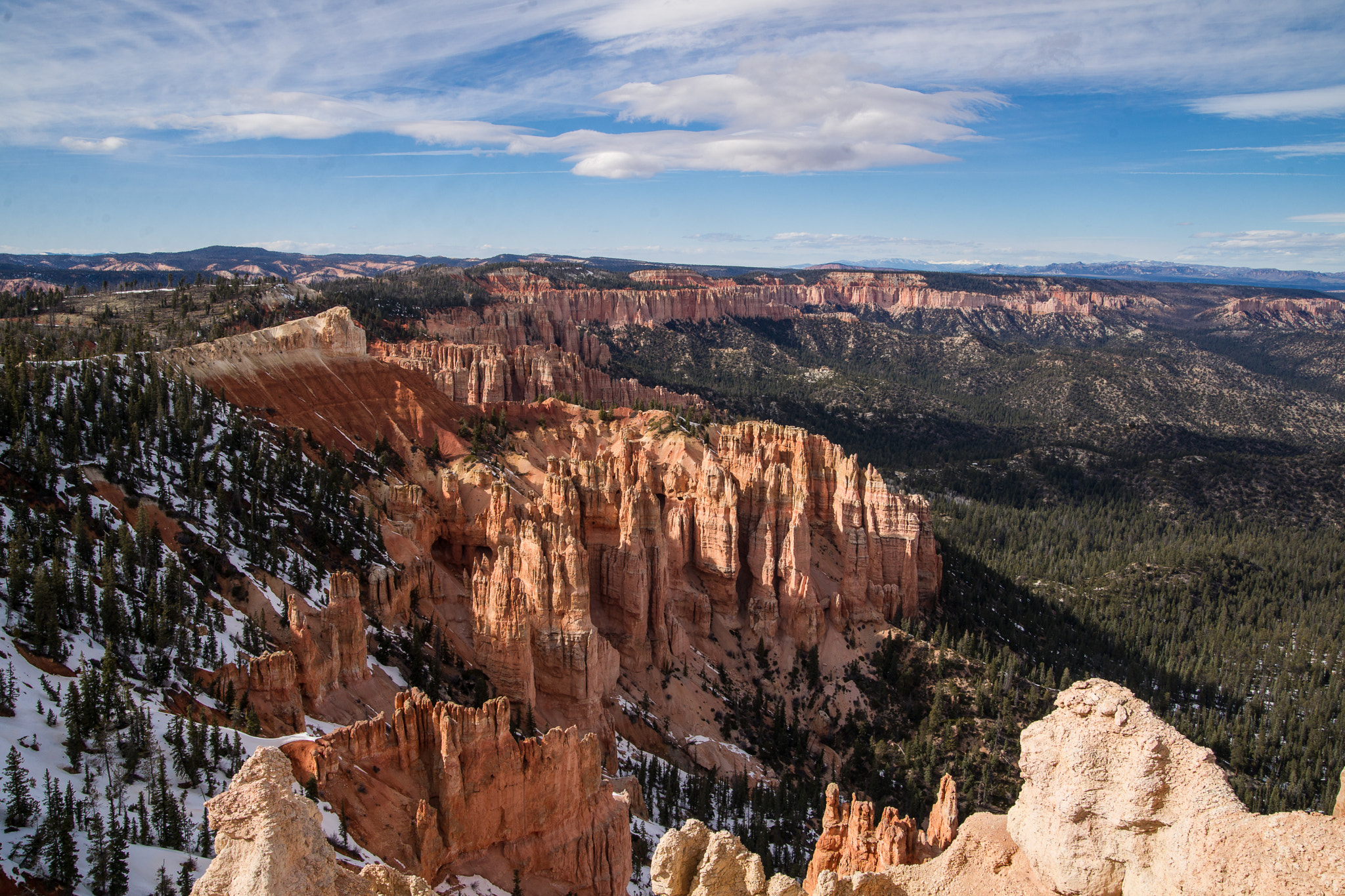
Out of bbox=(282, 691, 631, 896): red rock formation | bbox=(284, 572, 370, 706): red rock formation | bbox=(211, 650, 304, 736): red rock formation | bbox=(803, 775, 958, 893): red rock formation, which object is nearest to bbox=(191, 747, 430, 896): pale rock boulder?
bbox=(282, 691, 631, 896): red rock formation

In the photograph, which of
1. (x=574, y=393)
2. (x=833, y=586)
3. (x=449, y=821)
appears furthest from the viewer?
(x=574, y=393)

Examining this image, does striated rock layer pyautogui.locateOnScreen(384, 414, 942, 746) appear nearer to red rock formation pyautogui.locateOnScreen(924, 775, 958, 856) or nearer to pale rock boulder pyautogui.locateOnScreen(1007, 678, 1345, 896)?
red rock formation pyautogui.locateOnScreen(924, 775, 958, 856)

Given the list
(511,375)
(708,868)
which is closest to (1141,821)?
(708,868)

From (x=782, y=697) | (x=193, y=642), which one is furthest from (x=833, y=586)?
(x=193, y=642)

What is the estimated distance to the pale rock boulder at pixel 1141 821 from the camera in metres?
8.77

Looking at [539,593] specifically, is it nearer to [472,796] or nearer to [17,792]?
[472,796]

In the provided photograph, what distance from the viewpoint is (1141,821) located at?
1083cm

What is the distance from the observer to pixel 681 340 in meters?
187

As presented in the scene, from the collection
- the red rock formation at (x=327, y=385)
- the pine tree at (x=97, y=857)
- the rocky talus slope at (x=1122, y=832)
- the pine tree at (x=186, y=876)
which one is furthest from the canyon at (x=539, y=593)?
the rocky talus slope at (x=1122, y=832)

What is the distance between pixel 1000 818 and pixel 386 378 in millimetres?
51144

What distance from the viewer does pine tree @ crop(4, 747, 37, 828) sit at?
48.8 ft

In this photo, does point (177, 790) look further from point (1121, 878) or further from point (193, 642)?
point (1121, 878)

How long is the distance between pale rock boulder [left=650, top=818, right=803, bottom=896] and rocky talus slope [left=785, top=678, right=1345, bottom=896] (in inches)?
57.0

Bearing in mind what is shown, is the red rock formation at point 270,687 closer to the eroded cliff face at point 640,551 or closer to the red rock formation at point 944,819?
the eroded cliff face at point 640,551
